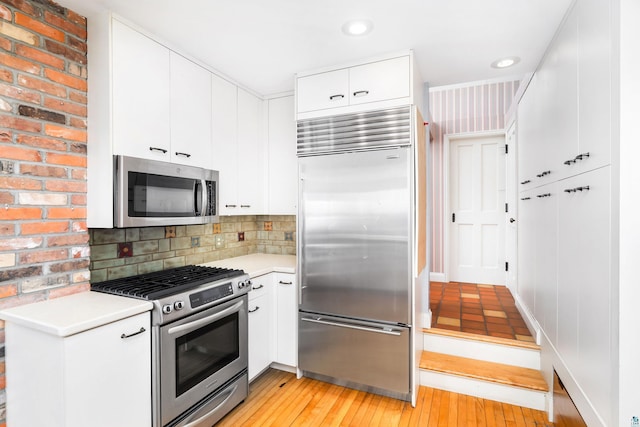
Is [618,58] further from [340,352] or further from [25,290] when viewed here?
[25,290]

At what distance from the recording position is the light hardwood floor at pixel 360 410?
6.97 feet

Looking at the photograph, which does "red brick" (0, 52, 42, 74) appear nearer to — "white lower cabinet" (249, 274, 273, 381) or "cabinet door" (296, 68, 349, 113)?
"cabinet door" (296, 68, 349, 113)

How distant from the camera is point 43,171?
168 cm

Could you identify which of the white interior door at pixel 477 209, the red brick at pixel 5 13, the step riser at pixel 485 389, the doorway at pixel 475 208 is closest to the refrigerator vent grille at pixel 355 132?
the red brick at pixel 5 13

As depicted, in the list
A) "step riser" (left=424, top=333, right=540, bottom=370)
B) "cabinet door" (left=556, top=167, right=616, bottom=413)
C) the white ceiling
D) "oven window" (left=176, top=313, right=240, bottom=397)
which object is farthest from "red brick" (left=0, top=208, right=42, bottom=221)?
"step riser" (left=424, top=333, right=540, bottom=370)

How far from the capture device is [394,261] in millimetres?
2271

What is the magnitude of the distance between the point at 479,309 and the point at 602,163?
97.4 inches

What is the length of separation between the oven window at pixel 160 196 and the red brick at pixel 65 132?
372 mm

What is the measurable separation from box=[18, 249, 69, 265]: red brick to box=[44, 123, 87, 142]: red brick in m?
0.62

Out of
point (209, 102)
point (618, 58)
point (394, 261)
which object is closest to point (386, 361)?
point (394, 261)

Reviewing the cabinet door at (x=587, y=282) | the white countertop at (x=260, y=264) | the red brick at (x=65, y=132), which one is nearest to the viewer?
the cabinet door at (x=587, y=282)

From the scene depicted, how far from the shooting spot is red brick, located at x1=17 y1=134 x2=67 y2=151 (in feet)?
5.28

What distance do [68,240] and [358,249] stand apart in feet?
5.82

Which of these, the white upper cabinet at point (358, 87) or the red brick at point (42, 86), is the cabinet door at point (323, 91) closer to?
the white upper cabinet at point (358, 87)
